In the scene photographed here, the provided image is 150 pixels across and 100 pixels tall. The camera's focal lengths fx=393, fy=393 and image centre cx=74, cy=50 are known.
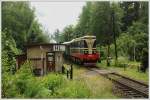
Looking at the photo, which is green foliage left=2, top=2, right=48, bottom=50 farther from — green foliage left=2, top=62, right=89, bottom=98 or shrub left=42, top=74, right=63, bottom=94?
green foliage left=2, top=62, right=89, bottom=98

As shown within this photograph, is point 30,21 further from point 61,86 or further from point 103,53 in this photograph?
point 61,86

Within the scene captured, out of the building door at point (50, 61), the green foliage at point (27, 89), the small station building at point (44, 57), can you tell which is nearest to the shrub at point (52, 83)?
the green foliage at point (27, 89)

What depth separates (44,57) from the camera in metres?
16.0

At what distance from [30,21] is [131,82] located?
24.0ft

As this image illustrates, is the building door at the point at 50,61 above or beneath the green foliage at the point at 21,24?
beneath

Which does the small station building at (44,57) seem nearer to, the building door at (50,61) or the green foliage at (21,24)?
the building door at (50,61)

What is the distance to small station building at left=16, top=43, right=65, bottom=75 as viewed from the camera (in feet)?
50.8

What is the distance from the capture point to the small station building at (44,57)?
15.5m

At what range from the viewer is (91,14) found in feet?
84.3

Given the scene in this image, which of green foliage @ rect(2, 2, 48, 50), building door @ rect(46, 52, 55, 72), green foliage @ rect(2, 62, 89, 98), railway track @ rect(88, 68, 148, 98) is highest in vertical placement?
green foliage @ rect(2, 2, 48, 50)

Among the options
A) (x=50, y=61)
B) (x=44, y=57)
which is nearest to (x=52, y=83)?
(x=44, y=57)

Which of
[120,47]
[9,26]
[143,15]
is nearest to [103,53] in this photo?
[120,47]

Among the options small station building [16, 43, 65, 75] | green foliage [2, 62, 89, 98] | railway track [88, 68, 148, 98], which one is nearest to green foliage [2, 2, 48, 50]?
small station building [16, 43, 65, 75]

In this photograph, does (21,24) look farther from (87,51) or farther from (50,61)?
(87,51)
